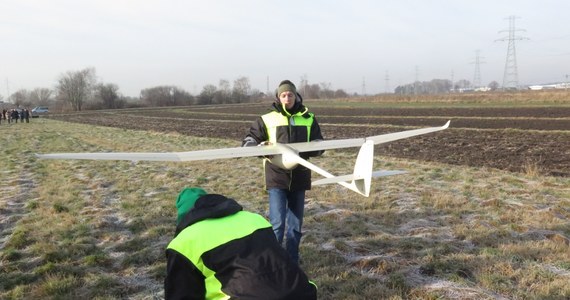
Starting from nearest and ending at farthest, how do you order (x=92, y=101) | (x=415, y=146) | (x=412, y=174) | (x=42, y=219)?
(x=42, y=219) → (x=412, y=174) → (x=415, y=146) → (x=92, y=101)

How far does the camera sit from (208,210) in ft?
7.77

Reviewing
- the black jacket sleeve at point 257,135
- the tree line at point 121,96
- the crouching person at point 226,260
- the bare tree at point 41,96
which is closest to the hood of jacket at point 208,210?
the crouching person at point 226,260

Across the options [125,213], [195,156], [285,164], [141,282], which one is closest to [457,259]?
[285,164]

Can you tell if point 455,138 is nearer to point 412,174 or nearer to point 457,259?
point 412,174

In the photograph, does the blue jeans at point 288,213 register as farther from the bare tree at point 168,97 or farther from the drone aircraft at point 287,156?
the bare tree at point 168,97

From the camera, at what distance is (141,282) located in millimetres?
4602

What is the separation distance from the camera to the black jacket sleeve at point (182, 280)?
232 centimetres

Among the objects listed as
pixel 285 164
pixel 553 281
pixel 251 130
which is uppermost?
pixel 251 130

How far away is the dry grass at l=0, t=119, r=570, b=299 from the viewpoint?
4391 millimetres

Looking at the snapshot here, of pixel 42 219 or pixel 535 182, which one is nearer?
pixel 42 219

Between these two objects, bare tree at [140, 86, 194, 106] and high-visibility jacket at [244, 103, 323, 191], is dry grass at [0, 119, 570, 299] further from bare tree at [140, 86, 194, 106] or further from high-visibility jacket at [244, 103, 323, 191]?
bare tree at [140, 86, 194, 106]

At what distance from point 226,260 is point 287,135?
7.72ft

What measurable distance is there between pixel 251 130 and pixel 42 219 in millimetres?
4406

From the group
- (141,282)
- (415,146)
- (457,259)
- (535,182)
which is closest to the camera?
(141,282)
